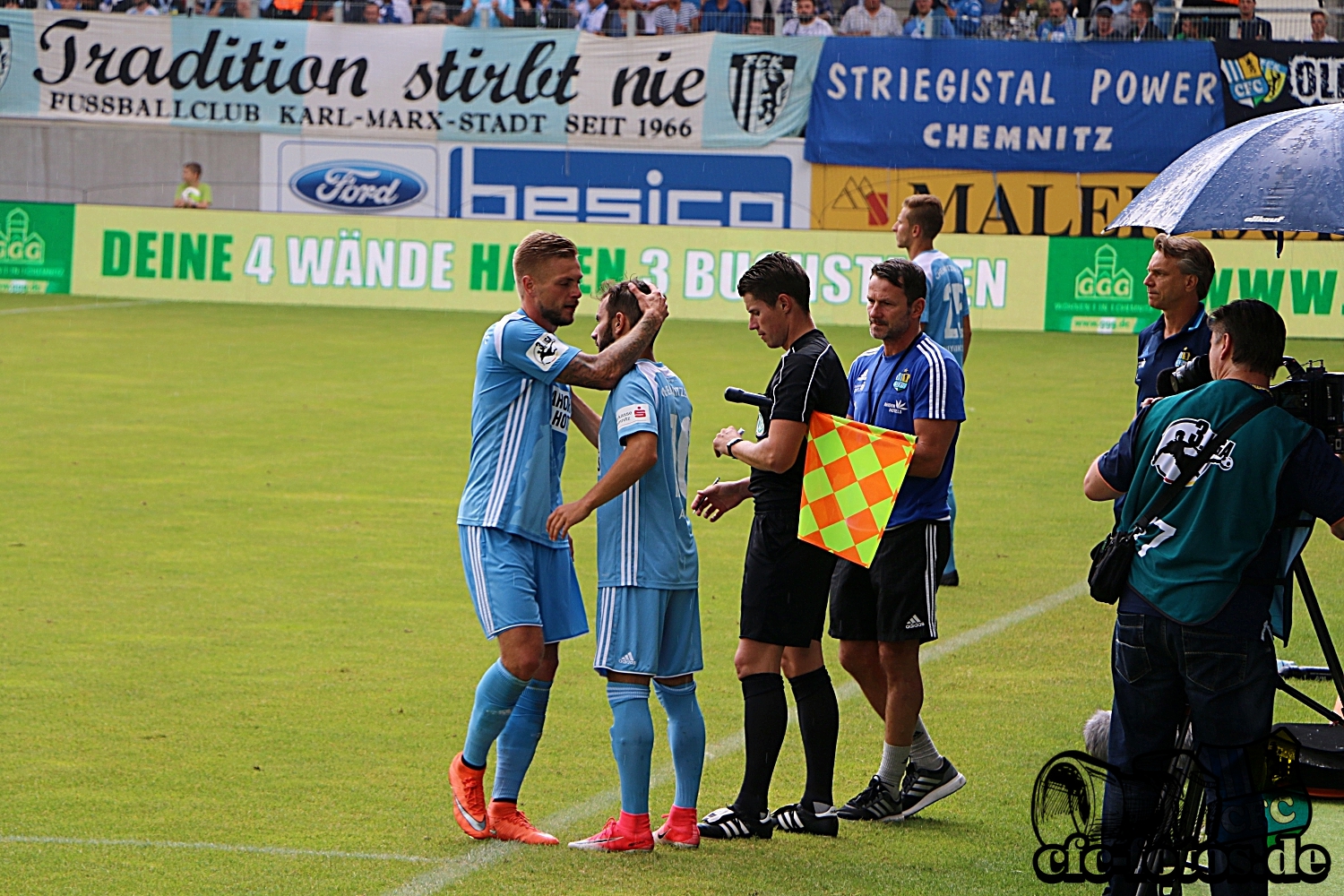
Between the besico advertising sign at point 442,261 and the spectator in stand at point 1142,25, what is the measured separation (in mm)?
9082

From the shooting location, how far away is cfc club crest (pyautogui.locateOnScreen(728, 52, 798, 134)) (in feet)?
104

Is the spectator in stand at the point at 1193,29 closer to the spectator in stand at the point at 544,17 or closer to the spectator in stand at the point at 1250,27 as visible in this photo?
the spectator in stand at the point at 1250,27

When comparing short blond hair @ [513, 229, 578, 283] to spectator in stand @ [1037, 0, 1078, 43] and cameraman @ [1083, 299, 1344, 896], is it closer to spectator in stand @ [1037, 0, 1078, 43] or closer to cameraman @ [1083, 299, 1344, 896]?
cameraman @ [1083, 299, 1344, 896]

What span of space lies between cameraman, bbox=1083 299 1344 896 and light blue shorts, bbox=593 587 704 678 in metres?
1.63

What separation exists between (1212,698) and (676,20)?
2924cm

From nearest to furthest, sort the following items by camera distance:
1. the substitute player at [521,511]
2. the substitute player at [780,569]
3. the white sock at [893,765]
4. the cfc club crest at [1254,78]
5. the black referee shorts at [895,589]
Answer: the substitute player at [521,511] → the substitute player at [780,569] → the black referee shorts at [895,589] → the white sock at [893,765] → the cfc club crest at [1254,78]

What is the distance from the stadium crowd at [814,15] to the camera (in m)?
30.7

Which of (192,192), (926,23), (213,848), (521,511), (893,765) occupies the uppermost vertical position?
(926,23)

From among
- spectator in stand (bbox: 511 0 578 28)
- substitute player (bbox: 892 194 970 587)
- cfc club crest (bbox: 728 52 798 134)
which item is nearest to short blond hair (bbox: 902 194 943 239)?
substitute player (bbox: 892 194 970 587)

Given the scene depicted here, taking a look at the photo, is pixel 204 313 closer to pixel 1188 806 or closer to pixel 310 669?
pixel 310 669

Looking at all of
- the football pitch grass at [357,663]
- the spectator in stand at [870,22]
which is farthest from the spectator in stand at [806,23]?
the football pitch grass at [357,663]

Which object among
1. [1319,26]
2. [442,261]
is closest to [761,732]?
[442,261]

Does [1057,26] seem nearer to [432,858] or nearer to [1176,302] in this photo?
[1176,302]

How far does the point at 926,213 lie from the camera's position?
9734 millimetres
